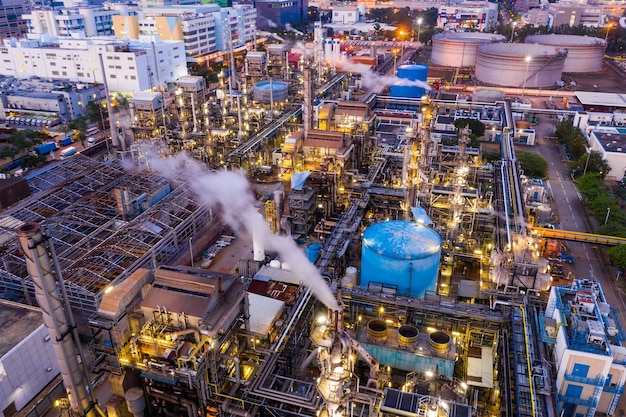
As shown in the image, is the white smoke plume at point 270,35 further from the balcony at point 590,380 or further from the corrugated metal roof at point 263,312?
the balcony at point 590,380

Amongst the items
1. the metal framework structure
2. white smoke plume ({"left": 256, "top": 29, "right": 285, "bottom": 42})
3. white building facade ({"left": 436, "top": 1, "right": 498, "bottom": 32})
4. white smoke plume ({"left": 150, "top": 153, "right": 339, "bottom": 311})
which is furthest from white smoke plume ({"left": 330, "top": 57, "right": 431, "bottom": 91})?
white building facade ({"left": 436, "top": 1, "right": 498, "bottom": 32})

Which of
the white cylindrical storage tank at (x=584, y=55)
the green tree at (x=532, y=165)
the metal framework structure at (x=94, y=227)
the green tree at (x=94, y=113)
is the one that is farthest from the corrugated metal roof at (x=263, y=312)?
the white cylindrical storage tank at (x=584, y=55)

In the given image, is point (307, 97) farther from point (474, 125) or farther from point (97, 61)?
point (97, 61)

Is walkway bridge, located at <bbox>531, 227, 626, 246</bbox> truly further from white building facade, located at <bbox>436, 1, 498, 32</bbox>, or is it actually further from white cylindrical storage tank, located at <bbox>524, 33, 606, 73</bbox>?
white building facade, located at <bbox>436, 1, 498, 32</bbox>

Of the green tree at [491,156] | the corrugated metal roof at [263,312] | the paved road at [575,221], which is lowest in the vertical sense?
the paved road at [575,221]

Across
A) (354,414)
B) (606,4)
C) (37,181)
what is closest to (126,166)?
(37,181)

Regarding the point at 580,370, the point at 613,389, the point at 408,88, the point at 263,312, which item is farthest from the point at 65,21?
the point at 613,389
